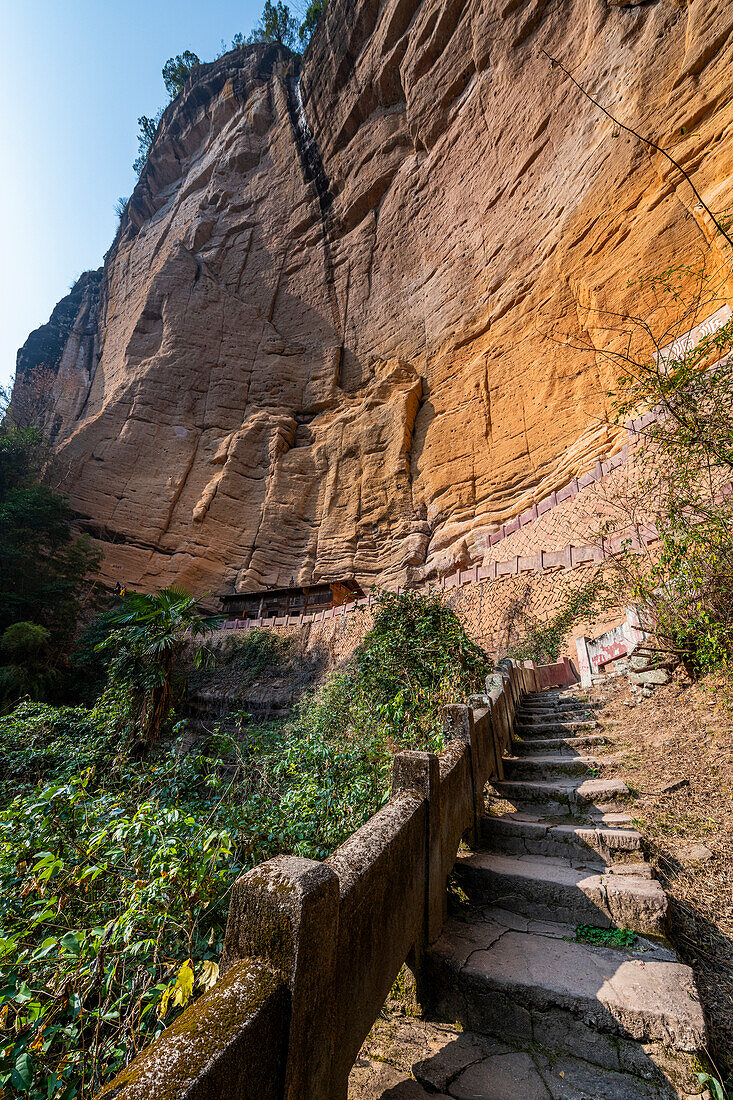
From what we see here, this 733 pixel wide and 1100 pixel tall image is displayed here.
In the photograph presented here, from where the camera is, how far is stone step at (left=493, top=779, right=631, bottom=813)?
11.8ft

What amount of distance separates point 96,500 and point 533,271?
21404mm

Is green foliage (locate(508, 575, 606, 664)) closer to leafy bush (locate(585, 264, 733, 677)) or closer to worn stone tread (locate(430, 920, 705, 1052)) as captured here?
leafy bush (locate(585, 264, 733, 677))

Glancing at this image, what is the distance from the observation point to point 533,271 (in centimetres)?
1450

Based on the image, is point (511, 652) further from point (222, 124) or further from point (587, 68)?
point (222, 124)

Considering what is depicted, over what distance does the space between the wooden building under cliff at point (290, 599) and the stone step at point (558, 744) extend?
13236 mm

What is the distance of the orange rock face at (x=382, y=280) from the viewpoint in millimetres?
12375

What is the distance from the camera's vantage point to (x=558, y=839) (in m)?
3.21

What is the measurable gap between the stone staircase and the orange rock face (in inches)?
446

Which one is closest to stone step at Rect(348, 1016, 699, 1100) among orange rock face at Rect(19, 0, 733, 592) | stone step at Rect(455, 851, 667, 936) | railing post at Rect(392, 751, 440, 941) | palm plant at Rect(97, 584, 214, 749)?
railing post at Rect(392, 751, 440, 941)

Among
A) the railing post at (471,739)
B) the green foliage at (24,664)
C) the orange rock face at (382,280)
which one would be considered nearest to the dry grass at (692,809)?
the railing post at (471,739)

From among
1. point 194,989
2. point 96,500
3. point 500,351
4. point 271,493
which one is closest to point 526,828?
point 194,989

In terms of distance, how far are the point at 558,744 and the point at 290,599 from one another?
622 inches

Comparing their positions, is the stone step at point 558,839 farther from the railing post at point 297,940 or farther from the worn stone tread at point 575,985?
the railing post at point 297,940

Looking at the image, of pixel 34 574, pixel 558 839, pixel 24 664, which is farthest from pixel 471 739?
pixel 34 574
